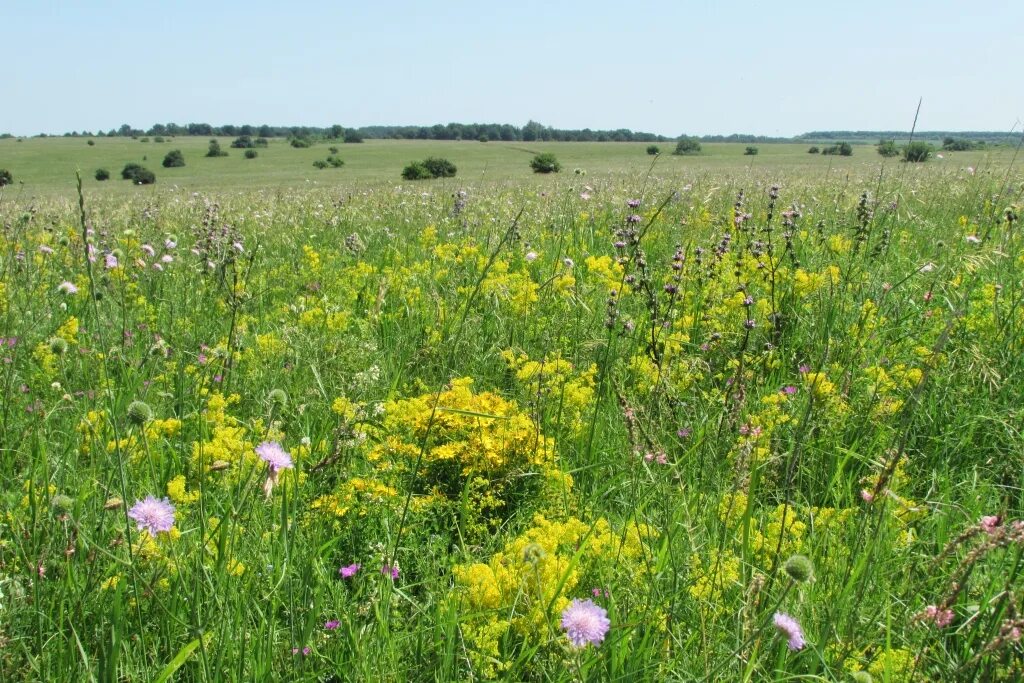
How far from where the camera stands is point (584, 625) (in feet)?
4.43

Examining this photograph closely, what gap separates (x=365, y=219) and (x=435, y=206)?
0.92m

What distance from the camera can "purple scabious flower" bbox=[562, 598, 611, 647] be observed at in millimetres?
1340

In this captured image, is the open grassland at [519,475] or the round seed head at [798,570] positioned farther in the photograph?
the open grassland at [519,475]

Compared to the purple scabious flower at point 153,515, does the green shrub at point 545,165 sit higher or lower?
lower

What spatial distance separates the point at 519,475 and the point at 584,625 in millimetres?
1099

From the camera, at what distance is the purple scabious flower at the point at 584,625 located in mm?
1340

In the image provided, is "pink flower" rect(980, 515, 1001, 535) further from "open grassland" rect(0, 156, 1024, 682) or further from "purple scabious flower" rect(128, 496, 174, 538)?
"purple scabious flower" rect(128, 496, 174, 538)

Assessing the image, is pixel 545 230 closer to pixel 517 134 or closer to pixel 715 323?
pixel 715 323

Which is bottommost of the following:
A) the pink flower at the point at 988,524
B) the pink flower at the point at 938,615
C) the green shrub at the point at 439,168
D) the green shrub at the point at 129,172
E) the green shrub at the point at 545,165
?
the green shrub at the point at 129,172

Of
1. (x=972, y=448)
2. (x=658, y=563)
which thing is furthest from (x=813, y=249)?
(x=658, y=563)

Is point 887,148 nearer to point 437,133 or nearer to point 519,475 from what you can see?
point 519,475

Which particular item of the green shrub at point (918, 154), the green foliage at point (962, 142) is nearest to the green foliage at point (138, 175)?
the green foliage at point (962, 142)

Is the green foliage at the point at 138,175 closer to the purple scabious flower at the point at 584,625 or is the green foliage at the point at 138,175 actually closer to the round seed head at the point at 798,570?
the purple scabious flower at the point at 584,625

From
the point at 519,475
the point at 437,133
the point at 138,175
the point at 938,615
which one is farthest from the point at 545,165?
the point at 437,133
